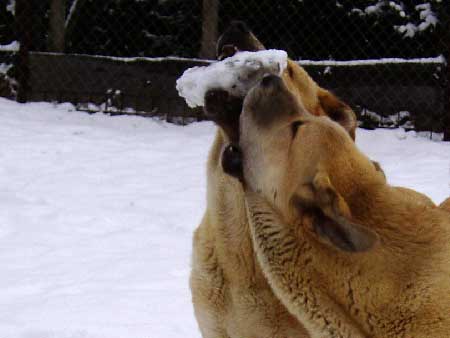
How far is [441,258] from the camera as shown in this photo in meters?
2.83

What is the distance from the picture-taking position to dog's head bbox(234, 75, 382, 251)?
2639mm

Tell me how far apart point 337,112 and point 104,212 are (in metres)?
2.82

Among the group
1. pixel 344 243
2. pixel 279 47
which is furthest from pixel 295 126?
pixel 279 47

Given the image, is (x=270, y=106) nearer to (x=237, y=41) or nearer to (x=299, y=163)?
(x=299, y=163)

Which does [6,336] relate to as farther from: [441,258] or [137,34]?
[137,34]

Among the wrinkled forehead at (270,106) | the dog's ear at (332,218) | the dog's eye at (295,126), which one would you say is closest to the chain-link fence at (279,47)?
the wrinkled forehead at (270,106)

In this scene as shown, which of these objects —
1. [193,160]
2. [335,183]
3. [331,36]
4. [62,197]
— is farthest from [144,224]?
[331,36]

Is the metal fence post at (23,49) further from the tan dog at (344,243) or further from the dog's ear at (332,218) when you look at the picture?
the dog's ear at (332,218)

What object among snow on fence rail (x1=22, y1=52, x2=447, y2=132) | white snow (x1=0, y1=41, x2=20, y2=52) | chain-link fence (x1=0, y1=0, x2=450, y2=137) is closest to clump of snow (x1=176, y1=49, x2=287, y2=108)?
snow on fence rail (x1=22, y1=52, x2=447, y2=132)

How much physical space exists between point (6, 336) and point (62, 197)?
2656 millimetres

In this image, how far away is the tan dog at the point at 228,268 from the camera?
3193 mm

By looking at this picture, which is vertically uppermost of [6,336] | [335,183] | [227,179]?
[335,183]

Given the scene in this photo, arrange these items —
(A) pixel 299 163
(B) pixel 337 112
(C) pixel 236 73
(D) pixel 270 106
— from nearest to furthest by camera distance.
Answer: (A) pixel 299 163
(D) pixel 270 106
(C) pixel 236 73
(B) pixel 337 112

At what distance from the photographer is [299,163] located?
2904 millimetres
